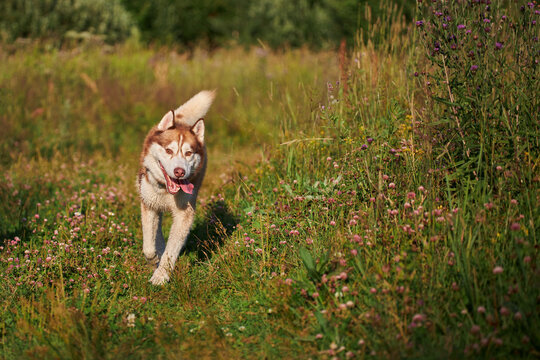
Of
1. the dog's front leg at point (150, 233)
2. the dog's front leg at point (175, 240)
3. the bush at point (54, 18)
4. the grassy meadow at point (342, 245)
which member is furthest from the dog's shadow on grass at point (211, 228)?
the bush at point (54, 18)

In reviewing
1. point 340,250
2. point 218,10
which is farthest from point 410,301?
point 218,10

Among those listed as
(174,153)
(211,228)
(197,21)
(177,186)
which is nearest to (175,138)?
(174,153)

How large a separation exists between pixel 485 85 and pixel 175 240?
287 cm

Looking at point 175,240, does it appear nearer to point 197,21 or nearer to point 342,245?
point 342,245

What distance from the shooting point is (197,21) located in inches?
784

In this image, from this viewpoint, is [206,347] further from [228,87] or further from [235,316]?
[228,87]

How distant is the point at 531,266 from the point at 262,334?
174cm

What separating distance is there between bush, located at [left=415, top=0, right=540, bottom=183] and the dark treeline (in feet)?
32.9

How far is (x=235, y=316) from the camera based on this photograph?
142 inches

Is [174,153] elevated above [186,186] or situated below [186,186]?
above

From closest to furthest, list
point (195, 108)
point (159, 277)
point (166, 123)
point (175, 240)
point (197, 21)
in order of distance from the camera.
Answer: point (159, 277) → point (175, 240) → point (166, 123) → point (195, 108) → point (197, 21)

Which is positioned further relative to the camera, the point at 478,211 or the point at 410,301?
the point at 478,211

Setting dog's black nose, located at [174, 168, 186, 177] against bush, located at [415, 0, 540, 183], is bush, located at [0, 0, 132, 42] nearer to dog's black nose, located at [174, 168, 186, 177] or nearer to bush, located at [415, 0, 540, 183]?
dog's black nose, located at [174, 168, 186, 177]

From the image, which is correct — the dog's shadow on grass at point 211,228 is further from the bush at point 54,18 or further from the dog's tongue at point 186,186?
the bush at point 54,18
